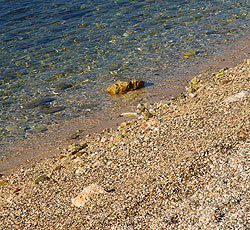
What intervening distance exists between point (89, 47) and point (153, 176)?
30.8ft

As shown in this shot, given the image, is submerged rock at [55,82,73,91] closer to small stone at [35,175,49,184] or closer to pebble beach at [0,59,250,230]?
pebble beach at [0,59,250,230]

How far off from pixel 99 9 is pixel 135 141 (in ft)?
41.2

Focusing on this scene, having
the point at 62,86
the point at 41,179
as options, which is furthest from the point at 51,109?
the point at 41,179

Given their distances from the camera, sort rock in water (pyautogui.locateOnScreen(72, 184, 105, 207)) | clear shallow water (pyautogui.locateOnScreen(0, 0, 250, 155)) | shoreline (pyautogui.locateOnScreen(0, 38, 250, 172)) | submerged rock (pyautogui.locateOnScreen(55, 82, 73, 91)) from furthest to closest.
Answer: submerged rock (pyautogui.locateOnScreen(55, 82, 73, 91)), clear shallow water (pyautogui.locateOnScreen(0, 0, 250, 155)), shoreline (pyautogui.locateOnScreen(0, 38, 250, 172)), rock in water (pyautogui.locateOnScreen(72, 184, 105, 207))

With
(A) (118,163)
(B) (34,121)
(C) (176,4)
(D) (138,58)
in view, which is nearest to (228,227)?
(A) (118,163)

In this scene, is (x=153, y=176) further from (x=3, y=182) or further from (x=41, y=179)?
(x=3, y=182)

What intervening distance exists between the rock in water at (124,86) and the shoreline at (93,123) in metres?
0.22

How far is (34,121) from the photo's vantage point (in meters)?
10.3

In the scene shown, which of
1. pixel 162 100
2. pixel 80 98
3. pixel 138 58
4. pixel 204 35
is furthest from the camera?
pixel 204 35

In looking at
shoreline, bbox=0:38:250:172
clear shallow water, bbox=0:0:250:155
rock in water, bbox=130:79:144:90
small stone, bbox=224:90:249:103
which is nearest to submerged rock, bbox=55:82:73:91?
clear shallow water, bbox=0:0:250:155

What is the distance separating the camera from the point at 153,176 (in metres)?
6.09

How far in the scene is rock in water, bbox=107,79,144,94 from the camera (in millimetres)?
11070

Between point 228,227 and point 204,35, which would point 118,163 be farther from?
point 204,35

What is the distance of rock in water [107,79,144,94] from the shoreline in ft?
0.71
